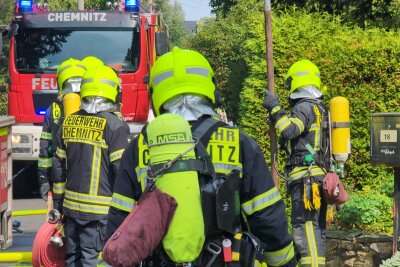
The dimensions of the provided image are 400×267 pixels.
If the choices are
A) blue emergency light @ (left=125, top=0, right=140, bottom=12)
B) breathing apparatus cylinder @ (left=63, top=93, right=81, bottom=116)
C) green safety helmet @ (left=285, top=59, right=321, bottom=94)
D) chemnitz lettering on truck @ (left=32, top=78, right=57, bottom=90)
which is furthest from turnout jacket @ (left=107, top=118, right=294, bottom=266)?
blue emergency light @ (left=125, top=0, right=140, bottom=12)

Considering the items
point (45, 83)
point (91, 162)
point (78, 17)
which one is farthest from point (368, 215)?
point (78, 17)

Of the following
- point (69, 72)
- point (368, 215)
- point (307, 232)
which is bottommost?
point (368, 215)

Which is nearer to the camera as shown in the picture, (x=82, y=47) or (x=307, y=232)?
(x=307, y=232)

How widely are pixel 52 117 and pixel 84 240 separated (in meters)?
1.85

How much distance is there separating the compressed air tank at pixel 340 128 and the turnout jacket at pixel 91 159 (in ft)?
7.19

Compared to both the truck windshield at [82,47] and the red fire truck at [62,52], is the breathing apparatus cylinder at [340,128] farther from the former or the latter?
the truck windshield at [82,47]

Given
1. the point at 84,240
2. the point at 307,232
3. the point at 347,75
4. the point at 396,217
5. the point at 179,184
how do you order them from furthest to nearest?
the point at 347,75
the point at 396,217
the point at 307,232
the point at 84,240
the point at 179,184

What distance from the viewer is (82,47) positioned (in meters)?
15.6

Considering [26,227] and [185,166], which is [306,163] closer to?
[185,166]

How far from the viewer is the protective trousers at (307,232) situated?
8.01 metres

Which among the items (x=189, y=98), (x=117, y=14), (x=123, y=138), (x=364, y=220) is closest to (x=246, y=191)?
(x=189, y=98)

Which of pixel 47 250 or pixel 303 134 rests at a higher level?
pixel 303 134

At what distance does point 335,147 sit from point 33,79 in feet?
27.3

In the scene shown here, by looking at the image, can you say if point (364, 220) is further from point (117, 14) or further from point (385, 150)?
point (117, 14)
